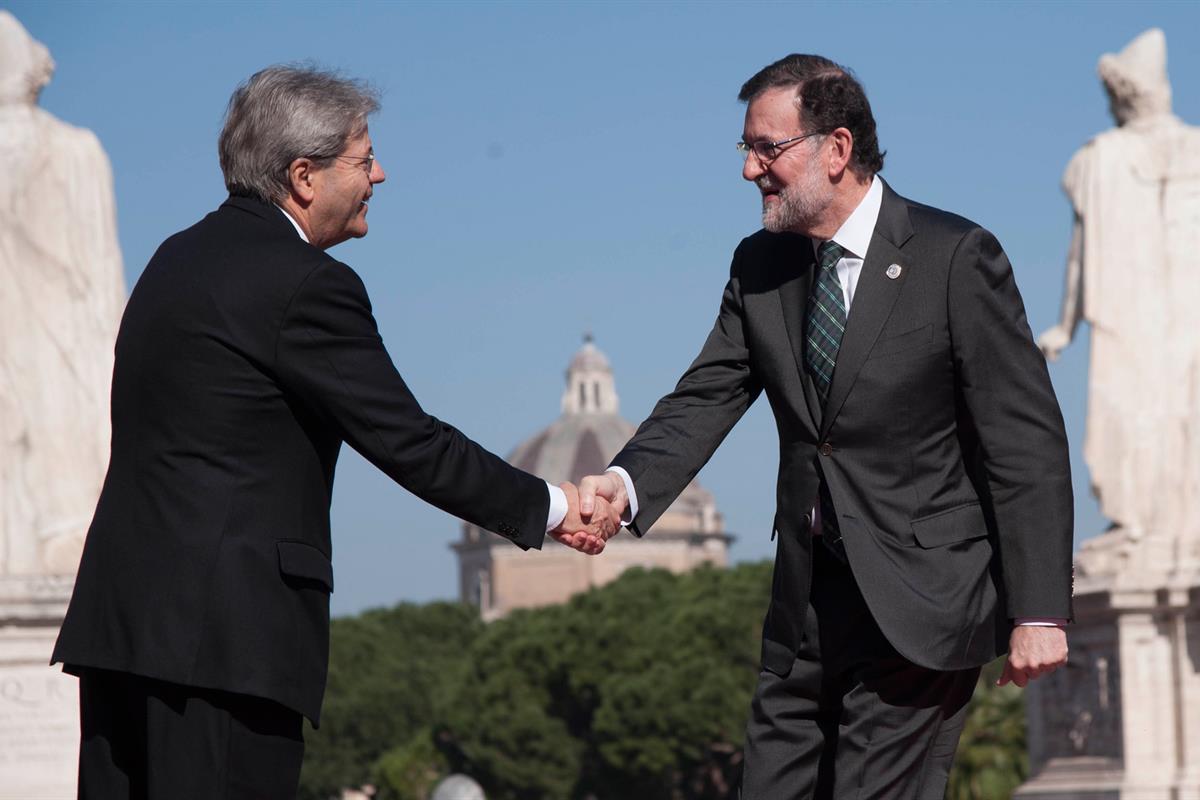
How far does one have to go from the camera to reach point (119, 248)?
1564cm

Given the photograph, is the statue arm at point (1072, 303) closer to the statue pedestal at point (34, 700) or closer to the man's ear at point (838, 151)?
the statue pedestal at point (34, 700)

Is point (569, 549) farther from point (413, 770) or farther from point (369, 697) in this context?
point (413, 770)

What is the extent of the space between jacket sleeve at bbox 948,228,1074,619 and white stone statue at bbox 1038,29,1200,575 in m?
12.5

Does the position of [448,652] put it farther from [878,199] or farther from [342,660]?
[878,199]

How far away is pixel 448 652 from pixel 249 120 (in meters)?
84.0

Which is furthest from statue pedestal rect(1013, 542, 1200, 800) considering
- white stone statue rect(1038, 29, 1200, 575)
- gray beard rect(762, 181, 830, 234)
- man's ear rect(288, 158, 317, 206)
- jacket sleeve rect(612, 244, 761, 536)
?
man's ear rect(288, 158, 317, 206)

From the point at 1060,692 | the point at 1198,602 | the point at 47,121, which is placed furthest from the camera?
the point at 1060,692

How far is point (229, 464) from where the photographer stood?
4.95 m

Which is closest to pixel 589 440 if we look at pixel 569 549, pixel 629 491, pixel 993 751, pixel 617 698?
pixel 569 549

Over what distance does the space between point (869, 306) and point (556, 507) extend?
3.27 feet

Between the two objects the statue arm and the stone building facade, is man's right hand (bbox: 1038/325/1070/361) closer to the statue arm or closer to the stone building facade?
the statue arm

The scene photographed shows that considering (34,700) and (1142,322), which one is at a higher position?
(1142,322)

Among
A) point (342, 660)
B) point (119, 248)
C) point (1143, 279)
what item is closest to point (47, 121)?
point (119, 248)

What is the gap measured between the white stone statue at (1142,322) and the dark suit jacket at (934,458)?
12.4 metres
